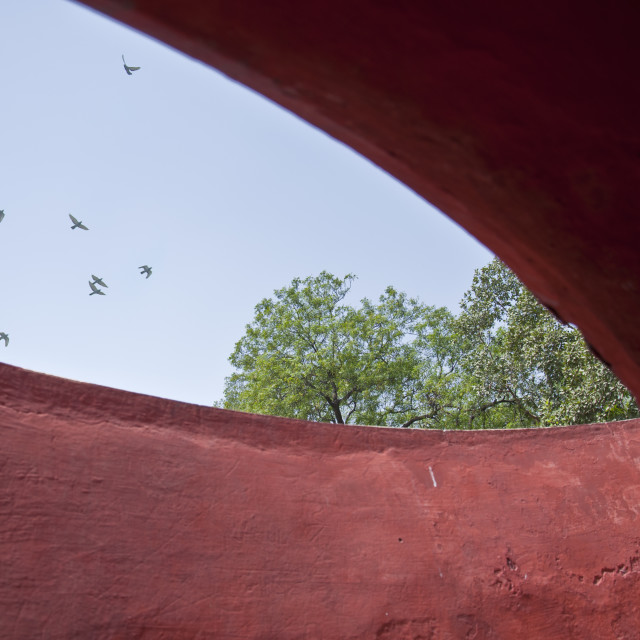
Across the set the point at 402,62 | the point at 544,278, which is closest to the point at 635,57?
the point at 402,62

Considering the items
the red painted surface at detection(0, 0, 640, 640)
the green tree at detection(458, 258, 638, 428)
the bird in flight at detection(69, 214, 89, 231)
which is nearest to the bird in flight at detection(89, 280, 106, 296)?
the bird in flight at detection(69, 214, 89, 231)

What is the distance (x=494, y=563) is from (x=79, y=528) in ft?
8.35

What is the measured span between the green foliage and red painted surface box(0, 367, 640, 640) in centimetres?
616

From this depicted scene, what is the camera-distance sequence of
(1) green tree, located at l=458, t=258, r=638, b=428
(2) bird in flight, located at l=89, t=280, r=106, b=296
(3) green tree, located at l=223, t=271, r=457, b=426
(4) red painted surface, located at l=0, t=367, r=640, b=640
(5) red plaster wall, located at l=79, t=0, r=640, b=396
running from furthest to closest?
(3) green tree, located at l=223, t=271, r=457, b=426, (1) green tree, located at l=458, t=258, r=638, b=428, (2) bird in flight, located at l=89, t=280, r=106, b=296, (4) red painted surface, located at l=0, t=367, r=640, b=640, (5) red plaster wall, located at l=79, t=0, r=640, b=396

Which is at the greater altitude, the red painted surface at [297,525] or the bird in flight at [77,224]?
the bird in flight at [77,224]

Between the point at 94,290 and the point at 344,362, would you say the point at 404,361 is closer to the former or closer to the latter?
the point at 344,362

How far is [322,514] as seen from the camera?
3889 mm

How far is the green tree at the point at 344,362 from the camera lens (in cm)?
1366

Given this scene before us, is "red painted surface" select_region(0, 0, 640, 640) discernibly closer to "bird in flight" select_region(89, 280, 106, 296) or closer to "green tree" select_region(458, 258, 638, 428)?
"bird in flight" select_region(89, 280, 106, 296)

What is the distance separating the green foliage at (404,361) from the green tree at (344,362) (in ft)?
0.07

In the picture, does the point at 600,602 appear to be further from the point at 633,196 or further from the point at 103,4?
the point at 103,4

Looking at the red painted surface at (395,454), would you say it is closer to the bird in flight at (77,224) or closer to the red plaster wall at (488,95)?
the red plaster wall at (488,95)

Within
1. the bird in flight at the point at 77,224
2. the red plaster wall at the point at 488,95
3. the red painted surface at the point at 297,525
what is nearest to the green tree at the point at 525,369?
the red painted surface at the point at 297,525

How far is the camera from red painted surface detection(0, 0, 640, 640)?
0.96 meters
